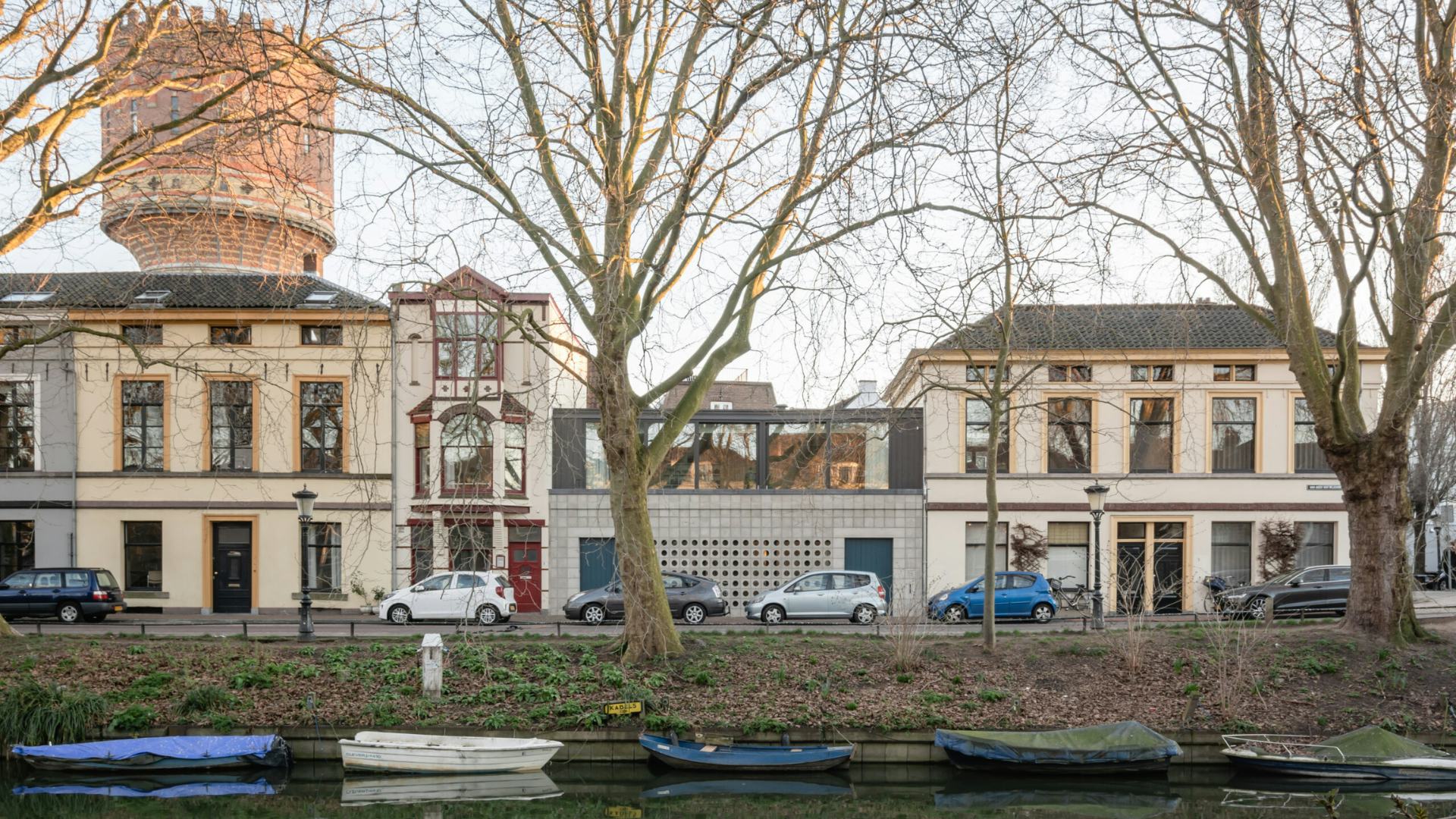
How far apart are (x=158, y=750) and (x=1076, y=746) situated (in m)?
12.0

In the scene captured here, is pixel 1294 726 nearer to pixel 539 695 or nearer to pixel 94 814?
pixel 539 695

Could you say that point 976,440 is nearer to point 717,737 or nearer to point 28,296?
point 717,737

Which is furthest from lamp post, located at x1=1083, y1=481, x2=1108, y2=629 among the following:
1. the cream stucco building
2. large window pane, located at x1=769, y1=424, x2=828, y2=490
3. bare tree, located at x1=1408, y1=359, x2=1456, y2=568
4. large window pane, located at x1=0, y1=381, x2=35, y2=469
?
large window pane, located at x1=0, y1=381, x2=35, y2=469

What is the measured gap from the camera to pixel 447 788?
12.9m

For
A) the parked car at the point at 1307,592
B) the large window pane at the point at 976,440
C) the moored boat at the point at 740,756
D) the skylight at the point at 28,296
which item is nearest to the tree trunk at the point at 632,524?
the moored boat at the point at 740,756

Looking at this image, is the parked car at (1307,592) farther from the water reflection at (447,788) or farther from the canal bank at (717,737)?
the water reflection at (447,788)

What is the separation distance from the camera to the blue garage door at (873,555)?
2983cm

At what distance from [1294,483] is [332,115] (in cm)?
2815

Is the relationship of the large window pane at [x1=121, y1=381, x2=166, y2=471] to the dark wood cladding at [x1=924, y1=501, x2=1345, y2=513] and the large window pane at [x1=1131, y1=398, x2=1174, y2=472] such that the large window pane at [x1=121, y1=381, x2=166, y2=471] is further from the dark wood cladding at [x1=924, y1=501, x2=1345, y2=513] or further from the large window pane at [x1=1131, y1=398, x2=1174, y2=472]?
the large window pane at [x1=1131, y1=398, x2=1174, y2=472]

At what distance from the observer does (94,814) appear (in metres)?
11.6

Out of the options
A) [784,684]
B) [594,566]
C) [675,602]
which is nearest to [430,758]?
[784,684]

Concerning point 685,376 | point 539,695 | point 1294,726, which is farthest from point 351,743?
point 1294,726

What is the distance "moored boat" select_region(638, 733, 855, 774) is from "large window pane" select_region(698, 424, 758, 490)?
17.0 m

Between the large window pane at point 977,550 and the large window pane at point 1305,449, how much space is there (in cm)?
900
